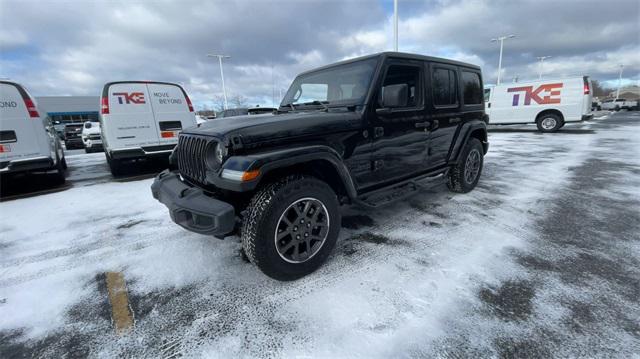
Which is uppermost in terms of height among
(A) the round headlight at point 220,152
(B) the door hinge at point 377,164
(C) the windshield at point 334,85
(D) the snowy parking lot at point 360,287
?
(C) the windshield at point 334,85

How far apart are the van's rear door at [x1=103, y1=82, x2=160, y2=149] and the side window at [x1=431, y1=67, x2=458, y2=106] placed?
226 inches

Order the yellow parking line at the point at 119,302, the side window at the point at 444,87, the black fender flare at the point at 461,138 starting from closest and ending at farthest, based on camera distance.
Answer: the yellow parking line at the point at 119,302 → the side window at the point at 444,87 → the black fender flare at the point at 461,138

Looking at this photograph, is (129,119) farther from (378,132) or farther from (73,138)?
(73,138)

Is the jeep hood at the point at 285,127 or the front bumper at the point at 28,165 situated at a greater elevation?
the jeep hood at the point at 285,127


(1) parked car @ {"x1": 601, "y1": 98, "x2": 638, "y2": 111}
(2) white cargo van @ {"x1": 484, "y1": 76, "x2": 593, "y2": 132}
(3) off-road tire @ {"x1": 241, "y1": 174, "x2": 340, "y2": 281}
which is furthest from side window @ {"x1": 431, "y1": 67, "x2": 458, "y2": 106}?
(1) parked car @ {"x1": 601, "y1": 98, "x2": 638, "y2": 111}

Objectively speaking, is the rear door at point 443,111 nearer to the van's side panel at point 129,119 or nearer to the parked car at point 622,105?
the van's side panel at point 129,119

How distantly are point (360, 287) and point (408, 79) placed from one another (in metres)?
2.40

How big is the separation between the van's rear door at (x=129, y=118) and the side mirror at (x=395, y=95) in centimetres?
558

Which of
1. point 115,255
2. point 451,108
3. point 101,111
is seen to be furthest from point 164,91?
point 451,108

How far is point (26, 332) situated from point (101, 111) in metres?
5.46

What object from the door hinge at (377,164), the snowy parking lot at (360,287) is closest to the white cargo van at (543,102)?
the snowy parking lot at (360,287)

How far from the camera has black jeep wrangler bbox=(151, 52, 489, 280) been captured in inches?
90.5

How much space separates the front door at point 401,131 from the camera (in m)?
3.13

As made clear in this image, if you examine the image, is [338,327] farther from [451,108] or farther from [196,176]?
[451,108]
